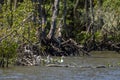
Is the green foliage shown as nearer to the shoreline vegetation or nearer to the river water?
the shoreline vegetation

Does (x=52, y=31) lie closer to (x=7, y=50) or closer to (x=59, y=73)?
(x=7, y=50)

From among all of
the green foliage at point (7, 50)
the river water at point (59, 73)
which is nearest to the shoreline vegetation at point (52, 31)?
the green foliage at point (7, 50)

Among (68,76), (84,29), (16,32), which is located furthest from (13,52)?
(84,29)

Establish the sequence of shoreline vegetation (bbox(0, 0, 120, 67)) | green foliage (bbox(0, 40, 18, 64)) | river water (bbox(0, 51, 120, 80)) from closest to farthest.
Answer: river water (bbox(0, 51, 120, 80)), green foliage (bbox(0, 40, 18, 64)), shoreline vegetation (bbox(0, 0, 120, 67))

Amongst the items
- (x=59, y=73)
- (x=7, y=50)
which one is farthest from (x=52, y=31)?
(x=59, y=73)

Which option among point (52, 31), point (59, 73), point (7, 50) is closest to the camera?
point (59, 73)

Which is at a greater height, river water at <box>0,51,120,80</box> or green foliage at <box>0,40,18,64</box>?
green foliage at <box>0,40,18,64</box>

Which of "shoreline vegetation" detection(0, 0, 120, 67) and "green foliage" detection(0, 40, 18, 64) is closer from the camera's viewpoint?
"green foliage" detection(0, 40, 18, 64)

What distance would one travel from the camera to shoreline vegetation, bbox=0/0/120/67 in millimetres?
19922

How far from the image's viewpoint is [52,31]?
28031 mm

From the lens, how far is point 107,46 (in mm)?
32719

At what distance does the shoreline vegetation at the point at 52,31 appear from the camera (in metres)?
19.9

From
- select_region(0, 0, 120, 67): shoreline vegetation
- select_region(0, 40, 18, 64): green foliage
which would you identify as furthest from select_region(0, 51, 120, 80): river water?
select_region(0, 0, 120, 67): shoreline vegetation

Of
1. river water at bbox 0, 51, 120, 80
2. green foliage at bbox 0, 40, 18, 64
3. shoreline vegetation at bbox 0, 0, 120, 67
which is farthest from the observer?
shoreline vegetation at bbox 0, 0, 120, 67
